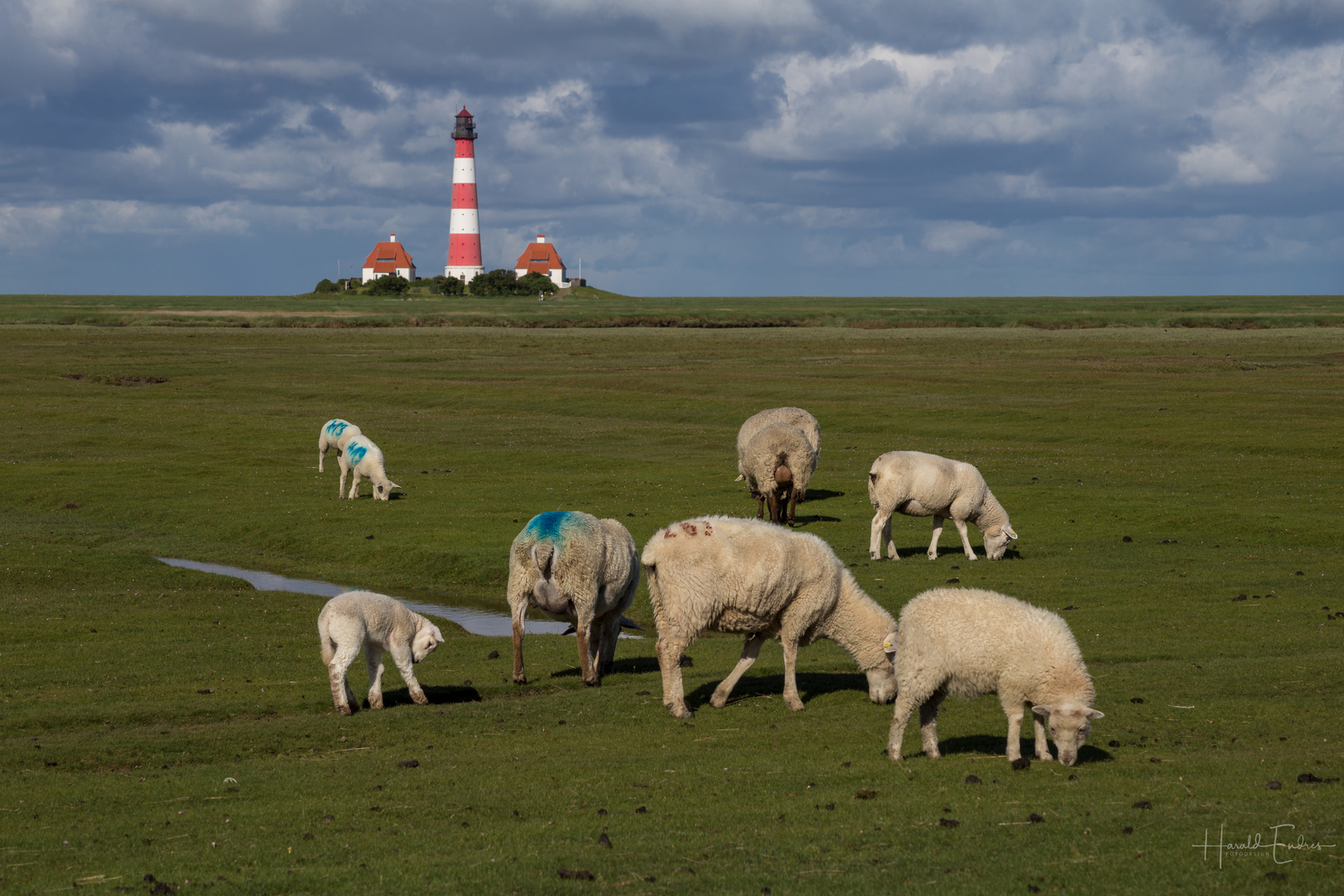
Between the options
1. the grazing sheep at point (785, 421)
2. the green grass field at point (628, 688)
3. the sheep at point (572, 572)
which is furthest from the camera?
the grazing sheep at point (785, 421)

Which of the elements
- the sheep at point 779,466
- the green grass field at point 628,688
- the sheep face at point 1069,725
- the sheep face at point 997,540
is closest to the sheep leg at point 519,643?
the green grass field at point 628,688

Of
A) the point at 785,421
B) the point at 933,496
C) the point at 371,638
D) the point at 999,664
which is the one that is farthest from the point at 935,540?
the point at 371,638

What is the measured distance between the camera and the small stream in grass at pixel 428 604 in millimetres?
21875

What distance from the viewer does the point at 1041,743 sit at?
11.5 m

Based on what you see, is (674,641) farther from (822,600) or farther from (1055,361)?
(1055,361)

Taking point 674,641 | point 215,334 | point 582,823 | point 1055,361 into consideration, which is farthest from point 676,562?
point 215,334

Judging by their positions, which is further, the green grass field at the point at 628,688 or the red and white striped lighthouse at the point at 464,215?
the red and white striped lighthouse at the point at 464,215

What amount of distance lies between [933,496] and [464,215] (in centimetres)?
16840

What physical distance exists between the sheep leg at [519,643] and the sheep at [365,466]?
57.2ft

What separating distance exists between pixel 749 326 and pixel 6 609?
124281mm

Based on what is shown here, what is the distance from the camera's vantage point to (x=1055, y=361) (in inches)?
3135

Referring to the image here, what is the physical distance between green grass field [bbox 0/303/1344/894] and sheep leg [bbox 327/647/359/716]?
0.89 ft

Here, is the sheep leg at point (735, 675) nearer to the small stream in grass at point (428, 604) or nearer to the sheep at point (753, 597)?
the sheep at point (753, 597)

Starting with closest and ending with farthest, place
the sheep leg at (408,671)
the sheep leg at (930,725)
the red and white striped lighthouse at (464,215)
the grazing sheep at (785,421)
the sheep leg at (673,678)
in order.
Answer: the sheep leg at (930,725) → the sheep leg at (673,678) → the sheep leg at (408,671) → the grazing sheep at (785,421) → the red and white striped lighthouse at (464,215)
